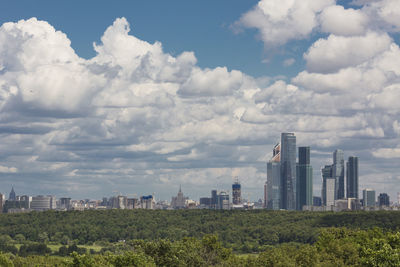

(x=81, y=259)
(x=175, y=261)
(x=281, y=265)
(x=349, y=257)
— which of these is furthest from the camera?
(x=349, y=257)

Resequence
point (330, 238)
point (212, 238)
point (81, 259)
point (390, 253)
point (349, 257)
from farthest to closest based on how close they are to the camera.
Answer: point (330, 238) < point (212, 238) < point (349, 257) < point (81, 259) < point (390, 253)

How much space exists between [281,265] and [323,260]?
24.4m

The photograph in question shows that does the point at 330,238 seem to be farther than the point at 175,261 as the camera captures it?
Yes

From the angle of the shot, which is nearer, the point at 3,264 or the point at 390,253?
the point at 390,253

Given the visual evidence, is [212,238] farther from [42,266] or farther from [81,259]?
[81,259]

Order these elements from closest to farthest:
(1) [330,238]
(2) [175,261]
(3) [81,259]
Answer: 1. (3) [81,259]
2. (2) [175,261]
3. (1) [330,238]

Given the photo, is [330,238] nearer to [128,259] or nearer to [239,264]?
[239,264]

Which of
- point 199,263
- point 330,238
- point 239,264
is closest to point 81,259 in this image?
point 199,263

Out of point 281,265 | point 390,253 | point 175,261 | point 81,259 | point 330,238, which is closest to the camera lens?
point 390,253

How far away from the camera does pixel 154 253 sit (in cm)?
16200

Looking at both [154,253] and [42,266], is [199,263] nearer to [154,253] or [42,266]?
[154,253]

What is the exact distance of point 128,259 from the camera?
13338cm

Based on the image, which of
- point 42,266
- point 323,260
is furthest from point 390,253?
point 42,266

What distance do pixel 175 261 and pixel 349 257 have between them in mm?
46244
